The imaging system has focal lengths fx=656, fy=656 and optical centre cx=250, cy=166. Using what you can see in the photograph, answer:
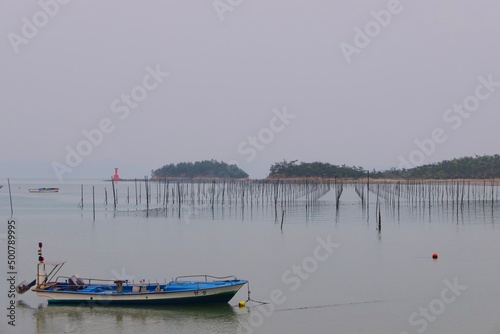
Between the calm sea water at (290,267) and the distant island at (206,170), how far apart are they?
94720 mm

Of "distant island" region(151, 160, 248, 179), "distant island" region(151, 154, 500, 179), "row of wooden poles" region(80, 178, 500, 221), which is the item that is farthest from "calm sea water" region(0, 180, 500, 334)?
"distant island" region(151, 160, 248, 179)

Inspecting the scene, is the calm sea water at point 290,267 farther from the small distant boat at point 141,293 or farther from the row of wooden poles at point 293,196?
the row of wooden poles at point 293,196

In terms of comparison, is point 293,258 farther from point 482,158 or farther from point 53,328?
point 482,158

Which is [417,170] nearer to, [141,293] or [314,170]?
[314,170]

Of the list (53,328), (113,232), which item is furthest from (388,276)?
(113,232)

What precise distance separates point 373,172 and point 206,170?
56.6 m

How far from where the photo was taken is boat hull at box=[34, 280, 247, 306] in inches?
664

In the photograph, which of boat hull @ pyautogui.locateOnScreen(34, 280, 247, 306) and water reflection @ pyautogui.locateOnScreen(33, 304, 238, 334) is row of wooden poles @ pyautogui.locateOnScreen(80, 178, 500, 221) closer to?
boat hull @ pyautogui.locateOnScreen(34, 280, 247, 306)

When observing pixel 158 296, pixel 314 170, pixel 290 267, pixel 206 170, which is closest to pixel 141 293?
pixel 158 296

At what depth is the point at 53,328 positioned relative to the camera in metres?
15.8

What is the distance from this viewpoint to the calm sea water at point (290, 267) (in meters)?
16.2

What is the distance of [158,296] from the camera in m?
16.9

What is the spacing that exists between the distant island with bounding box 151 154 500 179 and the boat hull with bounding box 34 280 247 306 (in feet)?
230

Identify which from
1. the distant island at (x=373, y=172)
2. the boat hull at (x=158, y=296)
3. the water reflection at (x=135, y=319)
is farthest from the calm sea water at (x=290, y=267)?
the distant island at (x=373, y=172)
